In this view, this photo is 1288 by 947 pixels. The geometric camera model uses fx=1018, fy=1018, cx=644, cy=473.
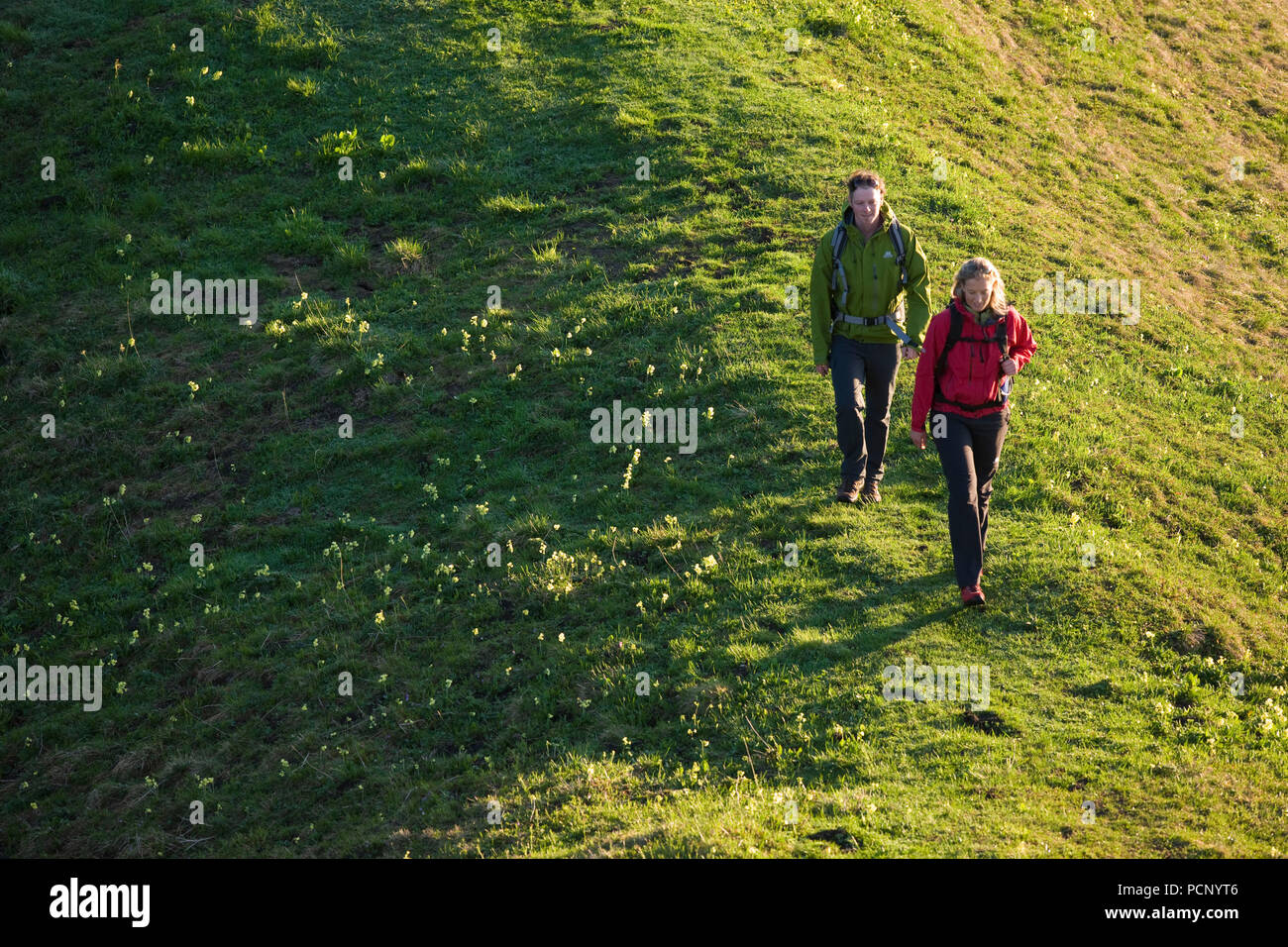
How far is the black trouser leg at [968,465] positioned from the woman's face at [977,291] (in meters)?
1.01

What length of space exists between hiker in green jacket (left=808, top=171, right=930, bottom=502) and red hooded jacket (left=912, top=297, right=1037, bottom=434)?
3.95 ft

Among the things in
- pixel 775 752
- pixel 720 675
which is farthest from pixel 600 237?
pixel 775 752

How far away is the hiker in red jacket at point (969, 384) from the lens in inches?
353

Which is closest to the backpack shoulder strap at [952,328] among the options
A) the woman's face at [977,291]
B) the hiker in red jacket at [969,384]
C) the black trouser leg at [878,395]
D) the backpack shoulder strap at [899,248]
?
the hiker in red jacket at [969,384]

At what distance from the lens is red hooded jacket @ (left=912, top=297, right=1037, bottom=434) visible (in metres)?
9.00

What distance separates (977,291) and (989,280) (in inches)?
5.3

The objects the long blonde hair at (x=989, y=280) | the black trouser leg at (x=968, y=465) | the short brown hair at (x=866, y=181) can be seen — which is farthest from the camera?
the short brown hair at (x=866, y=181)

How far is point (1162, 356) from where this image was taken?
49.5 ft

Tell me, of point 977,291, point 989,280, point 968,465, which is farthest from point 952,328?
point 968,465

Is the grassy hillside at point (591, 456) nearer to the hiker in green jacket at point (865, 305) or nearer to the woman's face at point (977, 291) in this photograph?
the hiker in green jacket at point (865, 305)

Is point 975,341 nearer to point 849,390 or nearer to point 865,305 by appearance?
point 865,305

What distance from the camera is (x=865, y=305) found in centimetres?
1045

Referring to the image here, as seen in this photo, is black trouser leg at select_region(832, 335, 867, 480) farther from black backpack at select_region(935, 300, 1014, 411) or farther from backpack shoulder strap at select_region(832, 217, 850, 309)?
black backpack at select_region(935, 300, 1014, 411)
